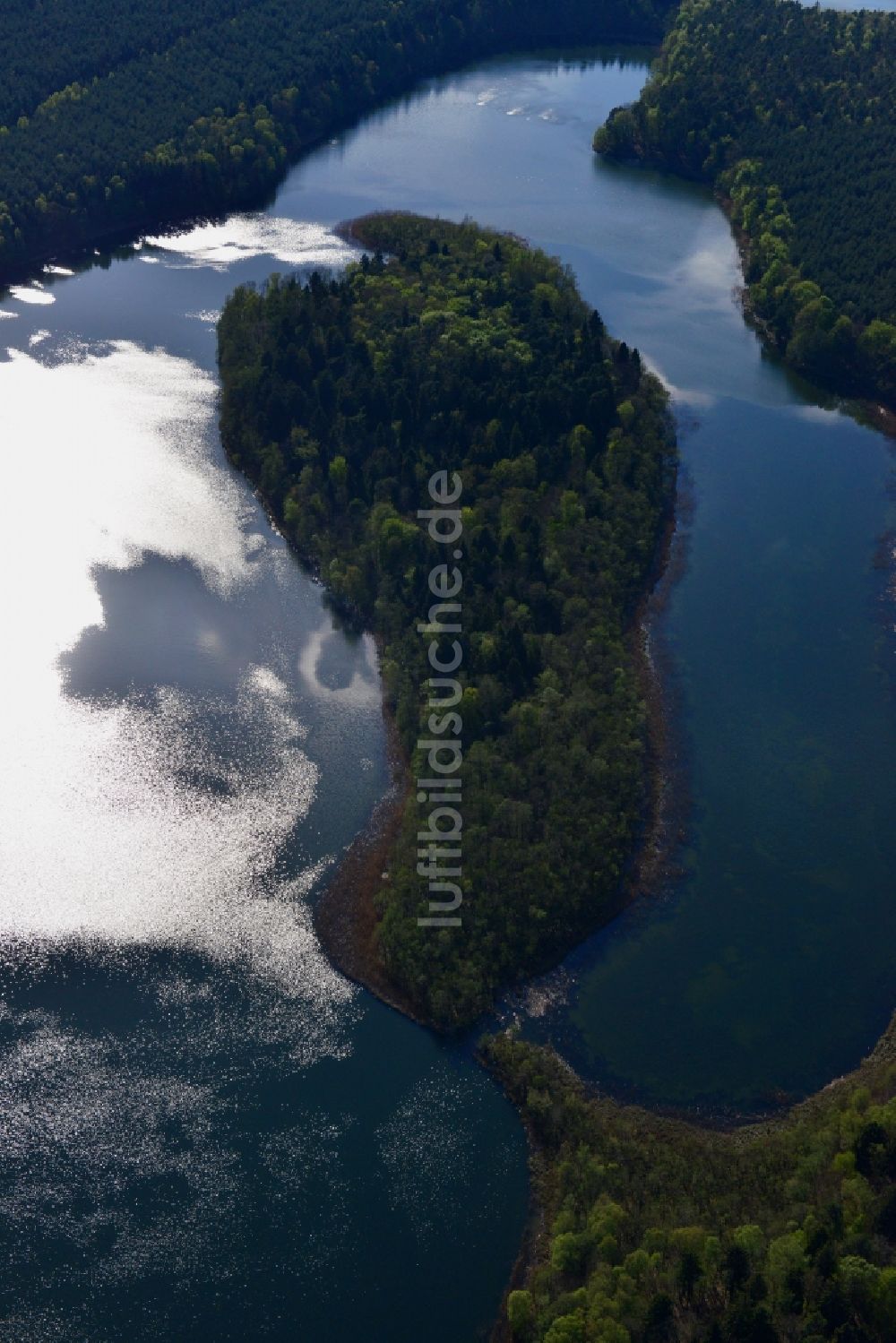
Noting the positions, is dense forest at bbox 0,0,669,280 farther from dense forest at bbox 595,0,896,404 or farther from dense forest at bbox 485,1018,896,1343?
dense forest at bbox 485,1018,896,1343

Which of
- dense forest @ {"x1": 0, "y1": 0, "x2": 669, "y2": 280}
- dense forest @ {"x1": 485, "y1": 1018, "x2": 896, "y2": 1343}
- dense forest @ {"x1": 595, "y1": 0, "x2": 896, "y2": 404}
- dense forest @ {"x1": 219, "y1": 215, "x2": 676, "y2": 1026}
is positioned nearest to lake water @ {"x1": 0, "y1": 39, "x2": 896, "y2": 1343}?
dense forest @ {"x1": 485, "y1": 1018, "x2": 896, "y2": 1343}

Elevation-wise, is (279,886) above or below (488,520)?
below

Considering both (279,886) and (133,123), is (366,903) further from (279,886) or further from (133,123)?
(133,123)

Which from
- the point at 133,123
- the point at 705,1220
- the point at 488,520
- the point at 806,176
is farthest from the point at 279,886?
the point at 806,176

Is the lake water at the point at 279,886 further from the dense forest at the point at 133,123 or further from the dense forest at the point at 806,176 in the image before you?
the dense forest at the point at 133,123

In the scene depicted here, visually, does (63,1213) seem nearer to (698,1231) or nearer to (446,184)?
(698,1231)

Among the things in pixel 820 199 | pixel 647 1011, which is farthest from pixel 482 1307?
pixel 820 199
